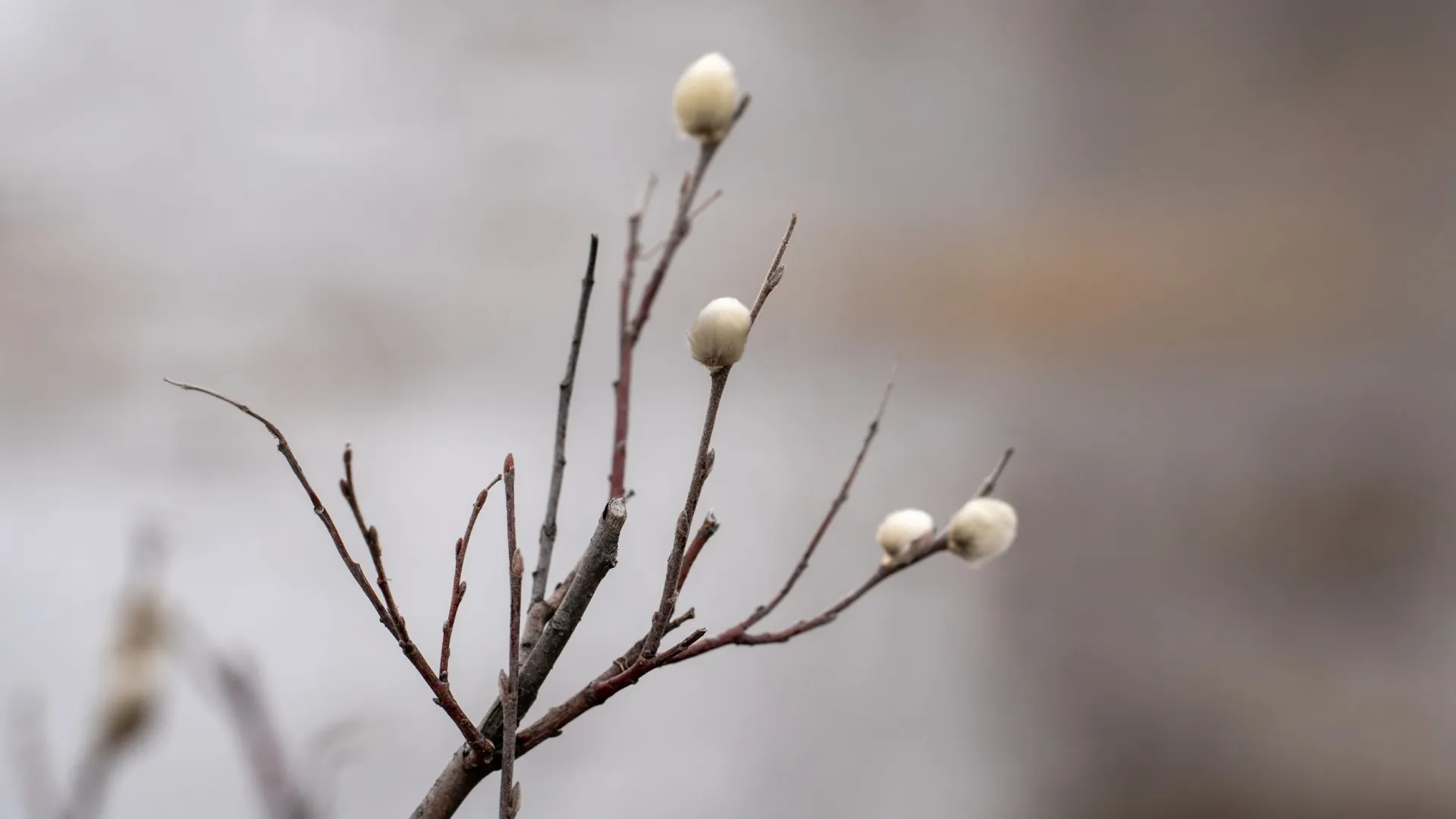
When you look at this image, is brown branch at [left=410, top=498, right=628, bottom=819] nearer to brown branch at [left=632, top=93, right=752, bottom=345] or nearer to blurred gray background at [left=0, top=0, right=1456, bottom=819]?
brown branch at [left=632, top=93, right=752, bottom=345]

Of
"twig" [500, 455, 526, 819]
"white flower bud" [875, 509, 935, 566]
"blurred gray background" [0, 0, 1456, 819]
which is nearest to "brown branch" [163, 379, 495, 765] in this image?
"twig" [500, 455, 526, 819]

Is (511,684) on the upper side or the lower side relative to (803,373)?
lower

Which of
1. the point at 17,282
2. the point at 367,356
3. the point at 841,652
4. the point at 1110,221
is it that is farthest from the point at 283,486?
the point at 1110,221

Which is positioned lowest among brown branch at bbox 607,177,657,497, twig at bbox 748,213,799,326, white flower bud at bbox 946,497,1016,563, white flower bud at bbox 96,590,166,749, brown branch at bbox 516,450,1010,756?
white flower bud at bbox 946,497,1016,563

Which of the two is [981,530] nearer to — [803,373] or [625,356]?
[625,356]

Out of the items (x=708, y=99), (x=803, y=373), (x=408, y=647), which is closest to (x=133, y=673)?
(x=408, y=647)

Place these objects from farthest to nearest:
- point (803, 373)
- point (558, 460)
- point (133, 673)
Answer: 1. point (803, 373)
2. point (558, 460)
3. point (133, 673)

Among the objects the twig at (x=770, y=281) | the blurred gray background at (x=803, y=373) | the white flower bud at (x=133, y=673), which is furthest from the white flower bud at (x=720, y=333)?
the blurred gray background at (x=803, y=373)

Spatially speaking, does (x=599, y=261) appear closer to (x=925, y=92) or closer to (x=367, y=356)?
(x=367, y=356)
